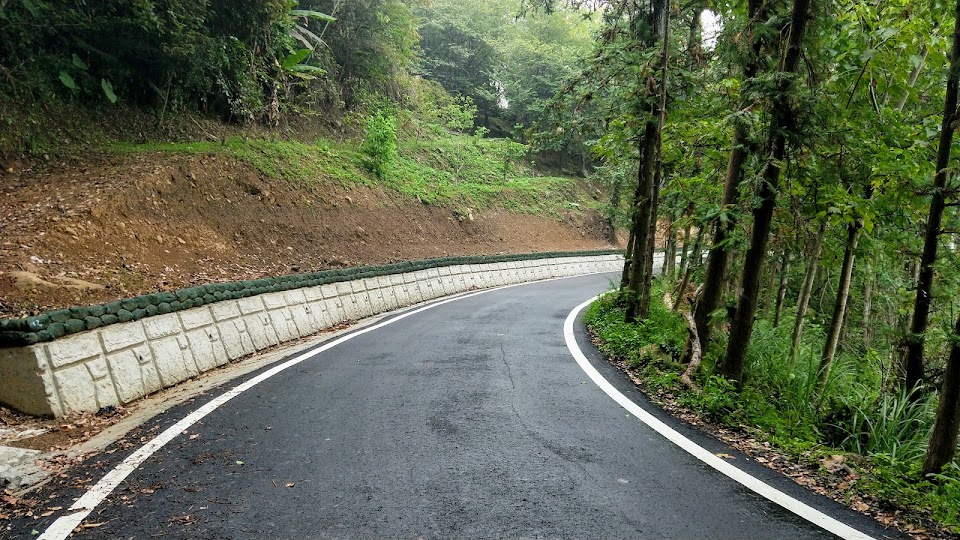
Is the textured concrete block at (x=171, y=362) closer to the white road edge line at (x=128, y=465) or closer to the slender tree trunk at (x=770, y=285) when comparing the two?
the white road edge line at (x=128, y=465)

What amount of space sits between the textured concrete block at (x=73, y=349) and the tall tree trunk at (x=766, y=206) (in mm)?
6579

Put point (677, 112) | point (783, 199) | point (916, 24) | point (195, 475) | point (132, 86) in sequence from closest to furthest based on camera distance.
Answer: point (195, 475) → point (916, 24) → point (783, 199) → point (677, 112) → point (132, 86)

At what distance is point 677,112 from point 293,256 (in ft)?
30.2

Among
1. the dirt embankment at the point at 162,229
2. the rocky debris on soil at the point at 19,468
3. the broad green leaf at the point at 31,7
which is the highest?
the broad green leaf at the point at 31,7

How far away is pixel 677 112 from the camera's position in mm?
9781

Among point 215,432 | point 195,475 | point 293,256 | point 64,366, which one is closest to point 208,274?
point 293,256

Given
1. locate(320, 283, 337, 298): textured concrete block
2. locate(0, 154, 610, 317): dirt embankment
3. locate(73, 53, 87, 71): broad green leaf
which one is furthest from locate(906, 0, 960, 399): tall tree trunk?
locate(73, 53, 87, 71): broad green leaf

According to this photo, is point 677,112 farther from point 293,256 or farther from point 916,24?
point 293,256

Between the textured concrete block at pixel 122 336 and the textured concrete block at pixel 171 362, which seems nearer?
the textured concrete block at pixel 122 336

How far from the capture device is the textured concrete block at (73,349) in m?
4.82

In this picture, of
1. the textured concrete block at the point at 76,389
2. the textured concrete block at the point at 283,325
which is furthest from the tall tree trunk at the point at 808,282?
the textured concrete block at the point at 76,389

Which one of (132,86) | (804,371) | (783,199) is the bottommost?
(804,371)

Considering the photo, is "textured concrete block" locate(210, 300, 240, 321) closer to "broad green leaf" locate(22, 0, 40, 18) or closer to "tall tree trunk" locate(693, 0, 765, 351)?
"tall tree trunk" locate(693, 0, 765, 351)

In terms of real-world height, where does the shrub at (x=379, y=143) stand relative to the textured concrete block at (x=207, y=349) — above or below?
above
